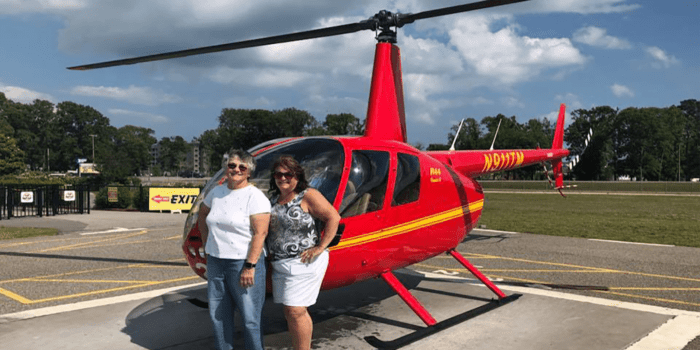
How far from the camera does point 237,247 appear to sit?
3.83 meters

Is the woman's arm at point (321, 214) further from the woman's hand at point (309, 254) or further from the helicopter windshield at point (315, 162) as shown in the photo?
the helicopter windshield at point (315, 162)

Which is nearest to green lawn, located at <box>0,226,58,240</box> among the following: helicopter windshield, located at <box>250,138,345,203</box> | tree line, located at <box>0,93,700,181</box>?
helicopter windshield, located at <box>250,138,345,203</box>

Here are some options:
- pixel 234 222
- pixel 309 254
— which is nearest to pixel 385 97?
pixel 309 254

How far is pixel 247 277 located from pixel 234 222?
0.44 metres

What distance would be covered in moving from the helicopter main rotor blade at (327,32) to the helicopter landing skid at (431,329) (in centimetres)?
349

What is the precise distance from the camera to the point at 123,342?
5.15 metres

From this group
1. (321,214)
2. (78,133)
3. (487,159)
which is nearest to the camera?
(321,214)

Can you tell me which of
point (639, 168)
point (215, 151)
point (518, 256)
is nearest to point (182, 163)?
point (215, 151)

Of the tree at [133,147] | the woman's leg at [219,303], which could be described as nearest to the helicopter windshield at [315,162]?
the woman's leg at [219,303]

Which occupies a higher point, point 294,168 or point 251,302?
point 294,168

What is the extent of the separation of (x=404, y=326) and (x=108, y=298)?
13.9ft

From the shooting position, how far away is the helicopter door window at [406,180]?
5.50 meters

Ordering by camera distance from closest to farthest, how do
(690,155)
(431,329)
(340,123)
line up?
(431,329), (690,155), (340,123)

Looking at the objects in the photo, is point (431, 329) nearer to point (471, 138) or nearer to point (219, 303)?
point (219, 303)
